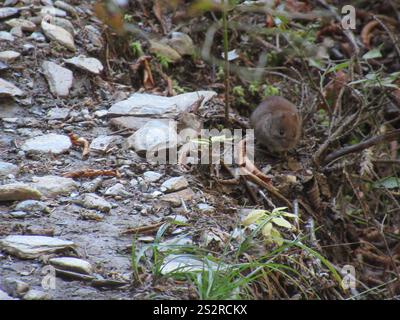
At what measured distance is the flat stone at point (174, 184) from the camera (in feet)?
12.4

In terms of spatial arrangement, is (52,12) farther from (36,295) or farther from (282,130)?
(36,295)

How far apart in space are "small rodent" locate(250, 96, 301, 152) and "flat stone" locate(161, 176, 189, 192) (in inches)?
39.7

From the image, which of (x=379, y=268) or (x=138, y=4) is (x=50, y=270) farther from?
(x=138, y=4)

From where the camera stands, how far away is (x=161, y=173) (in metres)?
3.97

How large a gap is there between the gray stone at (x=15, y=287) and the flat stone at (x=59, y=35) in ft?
9.00

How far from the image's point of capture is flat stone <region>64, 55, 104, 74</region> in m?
4.86

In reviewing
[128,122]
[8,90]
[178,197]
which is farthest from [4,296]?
[8,90]

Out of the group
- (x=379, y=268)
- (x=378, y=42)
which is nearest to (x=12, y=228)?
(x=379, y=268)

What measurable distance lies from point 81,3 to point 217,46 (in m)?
1.22

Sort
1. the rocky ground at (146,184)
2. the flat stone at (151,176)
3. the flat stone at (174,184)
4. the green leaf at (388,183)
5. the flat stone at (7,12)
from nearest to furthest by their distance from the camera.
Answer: the rocky ground at (146,184)
the flat stone at (174,184)
the flat stone at (151,176)
the green leaf at (388,183)
the flat stone at (7,12)

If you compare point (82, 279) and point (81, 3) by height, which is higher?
point (81, 3)

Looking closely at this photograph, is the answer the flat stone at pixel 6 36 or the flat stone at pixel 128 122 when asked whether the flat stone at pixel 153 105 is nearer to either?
the flat stone at pixel 128 122

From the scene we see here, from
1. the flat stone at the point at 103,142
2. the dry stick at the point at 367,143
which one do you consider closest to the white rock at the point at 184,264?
the flat stone at the point at 103,142
